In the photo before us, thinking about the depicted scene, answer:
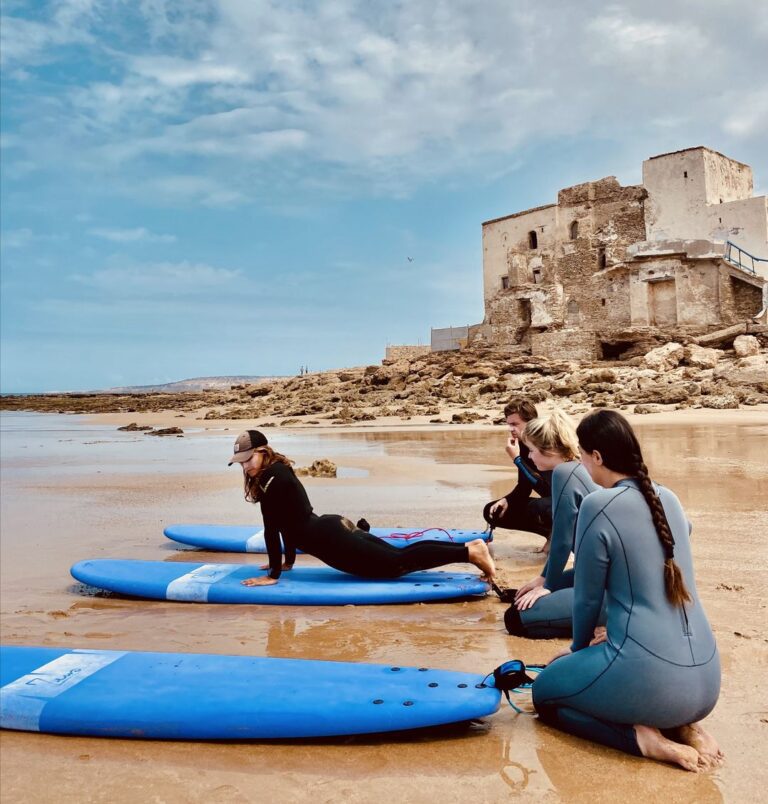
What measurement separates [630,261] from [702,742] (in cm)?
2898

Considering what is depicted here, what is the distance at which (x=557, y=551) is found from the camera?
129 inches

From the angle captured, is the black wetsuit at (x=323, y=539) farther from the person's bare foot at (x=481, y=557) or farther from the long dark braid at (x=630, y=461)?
the long dark braid at (x=630, y=461)

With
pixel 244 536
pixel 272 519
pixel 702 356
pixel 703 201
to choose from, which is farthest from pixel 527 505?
pixel 703 201

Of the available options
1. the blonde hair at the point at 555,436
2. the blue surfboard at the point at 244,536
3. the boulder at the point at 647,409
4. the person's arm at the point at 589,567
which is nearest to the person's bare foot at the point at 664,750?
the person's arm at the point at 589,567

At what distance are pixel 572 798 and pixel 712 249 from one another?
93.9 ft

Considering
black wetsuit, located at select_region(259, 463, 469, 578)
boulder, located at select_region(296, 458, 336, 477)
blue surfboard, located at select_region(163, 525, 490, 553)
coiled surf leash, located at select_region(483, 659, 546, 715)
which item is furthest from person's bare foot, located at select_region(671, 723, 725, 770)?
boulder, located at select_region(296, 458, 336, 477)

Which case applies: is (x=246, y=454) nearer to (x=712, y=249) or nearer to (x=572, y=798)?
Answer: (x=572, y=798)

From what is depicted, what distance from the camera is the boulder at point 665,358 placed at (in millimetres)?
19812

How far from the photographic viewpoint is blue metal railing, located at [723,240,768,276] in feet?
89.8

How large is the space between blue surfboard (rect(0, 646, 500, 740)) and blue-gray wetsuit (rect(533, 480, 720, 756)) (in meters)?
0.42

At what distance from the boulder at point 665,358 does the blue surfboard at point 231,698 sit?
733 inches

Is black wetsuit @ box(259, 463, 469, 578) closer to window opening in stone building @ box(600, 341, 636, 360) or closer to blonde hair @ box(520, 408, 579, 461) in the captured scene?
blonde hair @ box(520, 408, 579, 461)

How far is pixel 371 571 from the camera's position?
13.4 feet

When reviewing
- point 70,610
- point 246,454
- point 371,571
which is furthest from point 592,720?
point 70,610
